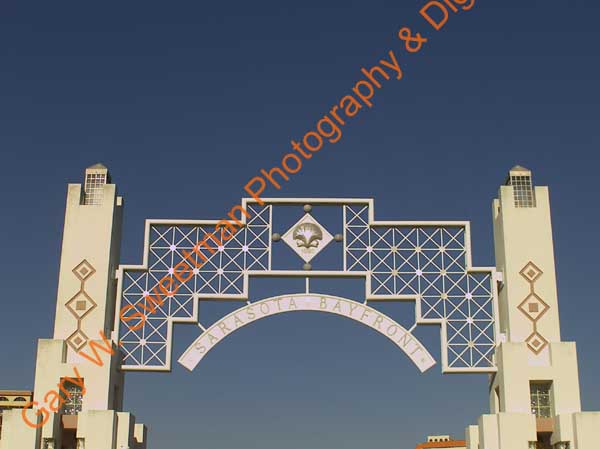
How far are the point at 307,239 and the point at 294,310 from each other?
145 cm

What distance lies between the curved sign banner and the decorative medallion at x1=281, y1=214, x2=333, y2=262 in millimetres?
917

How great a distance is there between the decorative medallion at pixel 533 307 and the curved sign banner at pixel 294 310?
7.05 feet

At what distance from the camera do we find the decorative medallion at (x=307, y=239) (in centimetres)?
1758

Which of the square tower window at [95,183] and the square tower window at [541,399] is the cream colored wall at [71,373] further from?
the square tower window at [541,399]

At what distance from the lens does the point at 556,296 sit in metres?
17.3

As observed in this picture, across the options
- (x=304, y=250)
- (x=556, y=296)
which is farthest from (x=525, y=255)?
(x=304, y=250)

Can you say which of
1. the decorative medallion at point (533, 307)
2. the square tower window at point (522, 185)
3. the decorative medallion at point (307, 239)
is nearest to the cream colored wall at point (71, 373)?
the decorative medallion at point (307, 239)

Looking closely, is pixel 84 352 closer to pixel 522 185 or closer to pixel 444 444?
pixel 522 185

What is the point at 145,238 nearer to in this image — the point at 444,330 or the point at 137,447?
the point at 137,447

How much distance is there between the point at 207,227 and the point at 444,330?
17.1 ft

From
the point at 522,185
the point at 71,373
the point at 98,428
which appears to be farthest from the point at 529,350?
the point at 71,373

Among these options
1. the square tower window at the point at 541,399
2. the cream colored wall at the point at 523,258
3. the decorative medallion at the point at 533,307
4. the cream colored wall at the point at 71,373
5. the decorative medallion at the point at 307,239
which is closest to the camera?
the cream colored wall at the point at 71,373

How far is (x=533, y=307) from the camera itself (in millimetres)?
17188

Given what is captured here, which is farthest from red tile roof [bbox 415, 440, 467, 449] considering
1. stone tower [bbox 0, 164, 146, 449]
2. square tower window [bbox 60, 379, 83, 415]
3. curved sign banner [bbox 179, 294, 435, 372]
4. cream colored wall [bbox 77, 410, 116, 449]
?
cream colored wall [bbox 77, 410, 116, 449]
